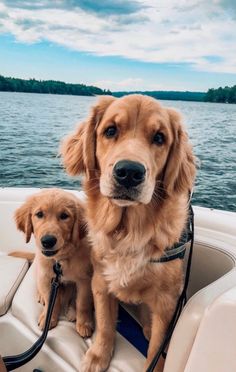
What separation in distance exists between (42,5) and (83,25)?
427 centimetres

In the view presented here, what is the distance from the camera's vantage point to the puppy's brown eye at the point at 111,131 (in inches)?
57.1

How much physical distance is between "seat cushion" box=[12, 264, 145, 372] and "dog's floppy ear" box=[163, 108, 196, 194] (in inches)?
26.9

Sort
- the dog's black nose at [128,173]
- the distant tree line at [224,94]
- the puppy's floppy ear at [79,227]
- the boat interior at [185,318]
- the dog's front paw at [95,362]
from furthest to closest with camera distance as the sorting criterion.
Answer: the distant tree line at [224,94] → the puppy's floppy ear at [79,227] → the dog's front paw at [95,362] → the dog's black nose at [128,173] → the boat interior at [185,318]

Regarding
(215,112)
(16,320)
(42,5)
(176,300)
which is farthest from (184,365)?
(42,5)

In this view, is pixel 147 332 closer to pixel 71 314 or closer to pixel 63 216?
pixel 71 314

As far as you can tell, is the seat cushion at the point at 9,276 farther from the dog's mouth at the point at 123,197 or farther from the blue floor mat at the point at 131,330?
the dog's mouth at the point at 123,197

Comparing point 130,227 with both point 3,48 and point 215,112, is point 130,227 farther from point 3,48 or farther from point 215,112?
point 3,48

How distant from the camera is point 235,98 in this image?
10.2 meters

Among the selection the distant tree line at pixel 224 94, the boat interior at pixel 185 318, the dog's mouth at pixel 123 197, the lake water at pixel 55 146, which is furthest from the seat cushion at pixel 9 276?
the distant tree line at pixel 224 94

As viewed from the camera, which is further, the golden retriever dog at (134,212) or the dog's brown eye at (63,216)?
the dog's brown eye at (63,216)

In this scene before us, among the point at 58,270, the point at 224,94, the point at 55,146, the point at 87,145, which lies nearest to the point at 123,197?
the point at 87,145

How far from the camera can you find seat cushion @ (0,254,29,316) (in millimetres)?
1880

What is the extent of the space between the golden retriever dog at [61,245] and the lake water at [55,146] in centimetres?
345

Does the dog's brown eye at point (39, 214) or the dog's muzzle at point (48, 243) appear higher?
the dog's brown eye at point (39, 214)
